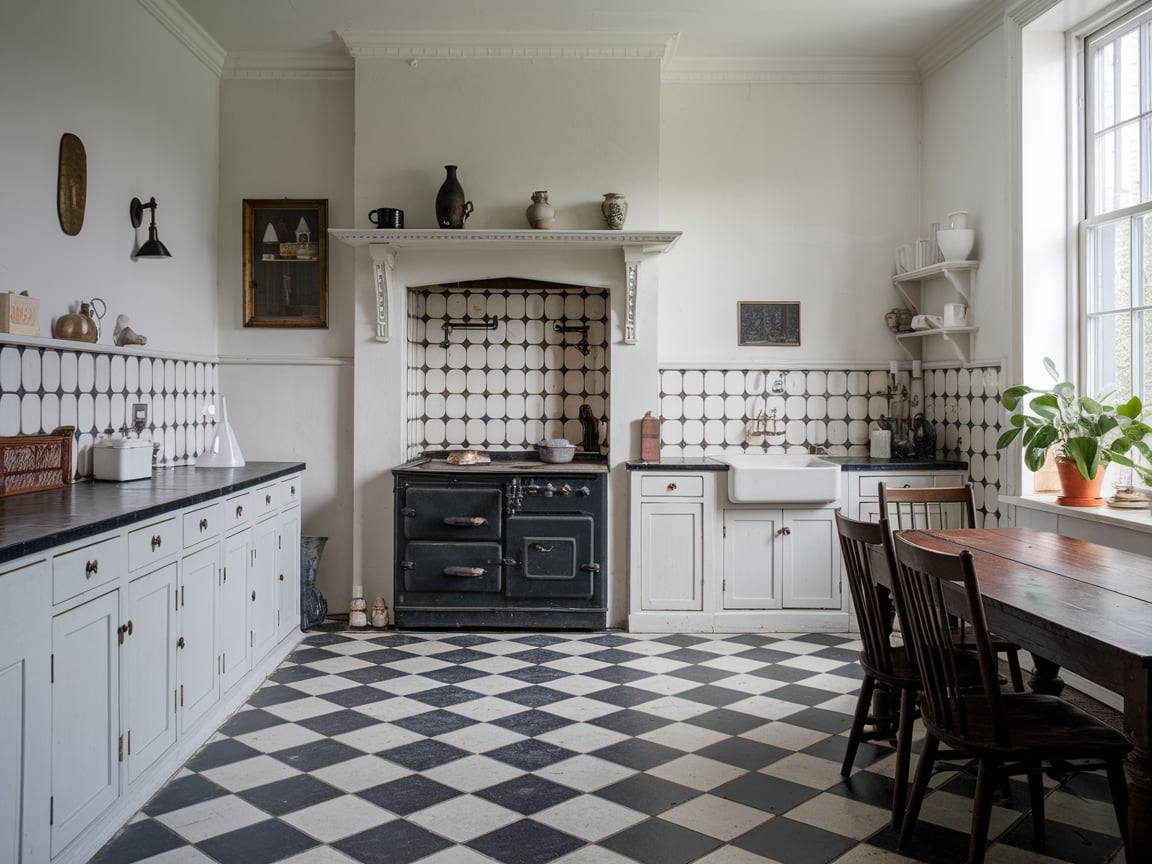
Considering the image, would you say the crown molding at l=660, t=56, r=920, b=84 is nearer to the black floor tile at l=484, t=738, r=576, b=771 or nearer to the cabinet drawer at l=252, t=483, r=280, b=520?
the cabinet drawer at l=252, t=483, r=280, b=520

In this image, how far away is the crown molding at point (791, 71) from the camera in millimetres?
5535

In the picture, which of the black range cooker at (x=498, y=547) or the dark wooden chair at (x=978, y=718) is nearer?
the dark wooden chair at (x=978, y=718)

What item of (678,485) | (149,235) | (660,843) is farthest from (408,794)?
(149,235)

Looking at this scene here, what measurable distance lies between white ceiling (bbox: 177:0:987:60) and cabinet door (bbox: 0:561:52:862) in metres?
3.62

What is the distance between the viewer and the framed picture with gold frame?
17.9ft

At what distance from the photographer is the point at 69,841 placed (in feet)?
7.87

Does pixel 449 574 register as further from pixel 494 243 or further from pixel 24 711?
pixel 24 711

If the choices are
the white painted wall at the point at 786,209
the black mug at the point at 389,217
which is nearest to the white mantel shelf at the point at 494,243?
the black mug at the point at 389,217

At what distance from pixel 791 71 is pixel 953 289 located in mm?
1664

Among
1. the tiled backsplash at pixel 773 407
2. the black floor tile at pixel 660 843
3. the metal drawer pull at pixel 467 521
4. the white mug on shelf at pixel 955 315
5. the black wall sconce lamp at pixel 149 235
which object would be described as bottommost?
the black floor tile at pixel 660 843

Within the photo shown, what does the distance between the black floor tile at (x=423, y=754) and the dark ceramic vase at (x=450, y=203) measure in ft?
9.34

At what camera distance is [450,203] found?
5.03m

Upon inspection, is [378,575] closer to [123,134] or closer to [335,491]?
[335,491]

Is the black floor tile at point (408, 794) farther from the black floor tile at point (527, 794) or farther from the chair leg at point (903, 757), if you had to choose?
the chair leg at point (903, 757)
